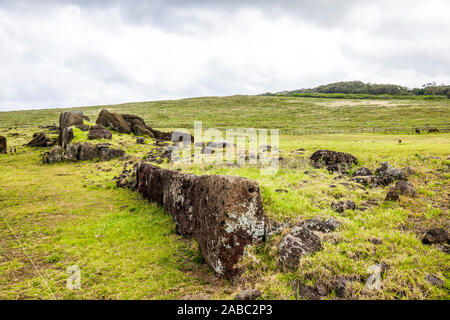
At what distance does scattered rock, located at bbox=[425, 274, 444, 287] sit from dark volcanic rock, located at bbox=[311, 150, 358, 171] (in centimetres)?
917

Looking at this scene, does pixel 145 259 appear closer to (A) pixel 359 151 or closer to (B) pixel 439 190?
(B) pixel 439 190

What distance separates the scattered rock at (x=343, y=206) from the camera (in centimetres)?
957

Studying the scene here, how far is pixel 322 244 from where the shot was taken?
23.9 ft

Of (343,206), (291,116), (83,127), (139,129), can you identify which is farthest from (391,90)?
(343,206)

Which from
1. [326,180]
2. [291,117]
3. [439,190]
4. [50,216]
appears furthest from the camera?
[291,117]

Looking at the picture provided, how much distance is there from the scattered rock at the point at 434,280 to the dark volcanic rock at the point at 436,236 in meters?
1.62

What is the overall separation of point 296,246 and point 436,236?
154 inches

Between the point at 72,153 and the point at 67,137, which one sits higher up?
the point at 67,137

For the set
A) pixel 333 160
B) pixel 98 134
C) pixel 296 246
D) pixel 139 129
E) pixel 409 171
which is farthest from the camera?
pixel 139 129

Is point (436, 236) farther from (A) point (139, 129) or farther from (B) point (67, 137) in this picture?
(A) point (139, 129)

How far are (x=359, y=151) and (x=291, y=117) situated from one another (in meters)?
71.2

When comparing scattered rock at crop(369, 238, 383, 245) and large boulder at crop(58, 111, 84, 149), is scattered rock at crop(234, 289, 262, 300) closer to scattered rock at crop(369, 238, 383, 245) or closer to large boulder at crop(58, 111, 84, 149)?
scattered rock at crop(369, 238, 383, 245)

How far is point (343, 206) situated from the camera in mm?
9680
